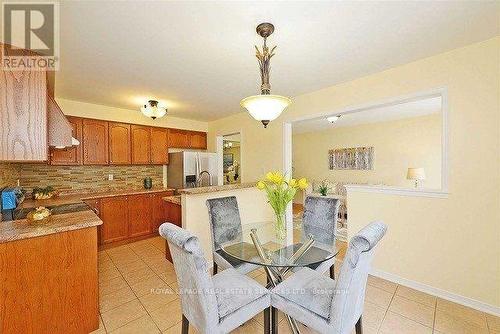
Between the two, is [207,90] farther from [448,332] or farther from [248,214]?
[448,332]

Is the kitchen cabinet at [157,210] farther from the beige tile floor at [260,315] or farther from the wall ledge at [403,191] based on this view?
the wall ledge at [403,191]

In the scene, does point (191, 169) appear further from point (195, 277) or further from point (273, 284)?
point (195, 277)

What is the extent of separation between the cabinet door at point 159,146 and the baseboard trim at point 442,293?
158 inches

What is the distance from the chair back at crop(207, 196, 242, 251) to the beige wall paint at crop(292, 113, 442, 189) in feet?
15.2

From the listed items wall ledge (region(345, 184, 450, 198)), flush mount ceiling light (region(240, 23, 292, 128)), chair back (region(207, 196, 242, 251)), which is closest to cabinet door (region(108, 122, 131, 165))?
chair back (region(207, 196, 242, 251))

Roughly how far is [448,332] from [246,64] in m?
2.94

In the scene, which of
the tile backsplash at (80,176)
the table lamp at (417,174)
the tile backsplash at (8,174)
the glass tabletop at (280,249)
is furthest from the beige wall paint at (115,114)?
the table lamp at (417,174)

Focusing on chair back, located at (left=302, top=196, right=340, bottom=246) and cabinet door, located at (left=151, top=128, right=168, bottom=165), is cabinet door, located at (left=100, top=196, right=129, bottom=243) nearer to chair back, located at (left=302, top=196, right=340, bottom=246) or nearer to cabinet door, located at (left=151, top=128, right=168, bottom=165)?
cabinet door, located at (left=151, top=128, right=168, bottom=165)

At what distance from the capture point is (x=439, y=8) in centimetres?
156

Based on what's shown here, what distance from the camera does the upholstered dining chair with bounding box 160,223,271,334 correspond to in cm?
126

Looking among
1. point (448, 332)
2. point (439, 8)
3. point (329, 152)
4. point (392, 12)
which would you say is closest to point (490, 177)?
point (448, 332)

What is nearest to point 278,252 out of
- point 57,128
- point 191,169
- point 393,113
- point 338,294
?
point 338,294

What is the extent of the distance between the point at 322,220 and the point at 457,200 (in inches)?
50.0

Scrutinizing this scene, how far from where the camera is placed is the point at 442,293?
7.31 feet
